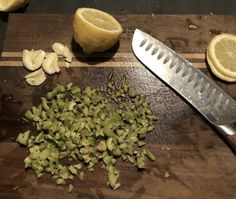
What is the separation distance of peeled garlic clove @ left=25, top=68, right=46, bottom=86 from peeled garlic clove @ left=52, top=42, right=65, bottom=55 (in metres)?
0.08

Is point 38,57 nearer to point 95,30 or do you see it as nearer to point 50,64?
point 50,64

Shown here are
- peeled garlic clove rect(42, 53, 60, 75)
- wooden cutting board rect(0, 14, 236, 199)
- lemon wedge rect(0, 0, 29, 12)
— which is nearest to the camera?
wooden cutting board rect(0, 14, 236, 199)

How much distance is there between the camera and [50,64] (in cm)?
133

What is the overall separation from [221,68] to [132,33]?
11.9 inches

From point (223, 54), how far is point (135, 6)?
41 centimetres

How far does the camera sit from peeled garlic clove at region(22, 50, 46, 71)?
134 centimetres

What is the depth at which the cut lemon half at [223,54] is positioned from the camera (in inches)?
51.1

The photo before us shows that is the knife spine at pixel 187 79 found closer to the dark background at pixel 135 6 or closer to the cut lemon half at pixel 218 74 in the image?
the cut lemon half at pixel 218 74

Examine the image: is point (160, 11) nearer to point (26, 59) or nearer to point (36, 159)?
point (26, 59)

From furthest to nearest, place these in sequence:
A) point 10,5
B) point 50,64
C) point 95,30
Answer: point 10,5 < point 50,64 < point 95,30

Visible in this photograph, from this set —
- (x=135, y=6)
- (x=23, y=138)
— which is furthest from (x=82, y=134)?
(x=135, y=6)

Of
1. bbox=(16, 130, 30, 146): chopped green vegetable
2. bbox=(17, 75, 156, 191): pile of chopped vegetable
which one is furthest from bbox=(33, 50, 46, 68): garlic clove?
bbox=(16, 130, 30, 146): chopped green vegetable

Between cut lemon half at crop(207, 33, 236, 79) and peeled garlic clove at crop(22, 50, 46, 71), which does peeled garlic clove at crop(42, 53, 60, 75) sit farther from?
cut lemon half at crop(207, 33, 236, 79)

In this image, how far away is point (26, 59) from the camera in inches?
52.8
